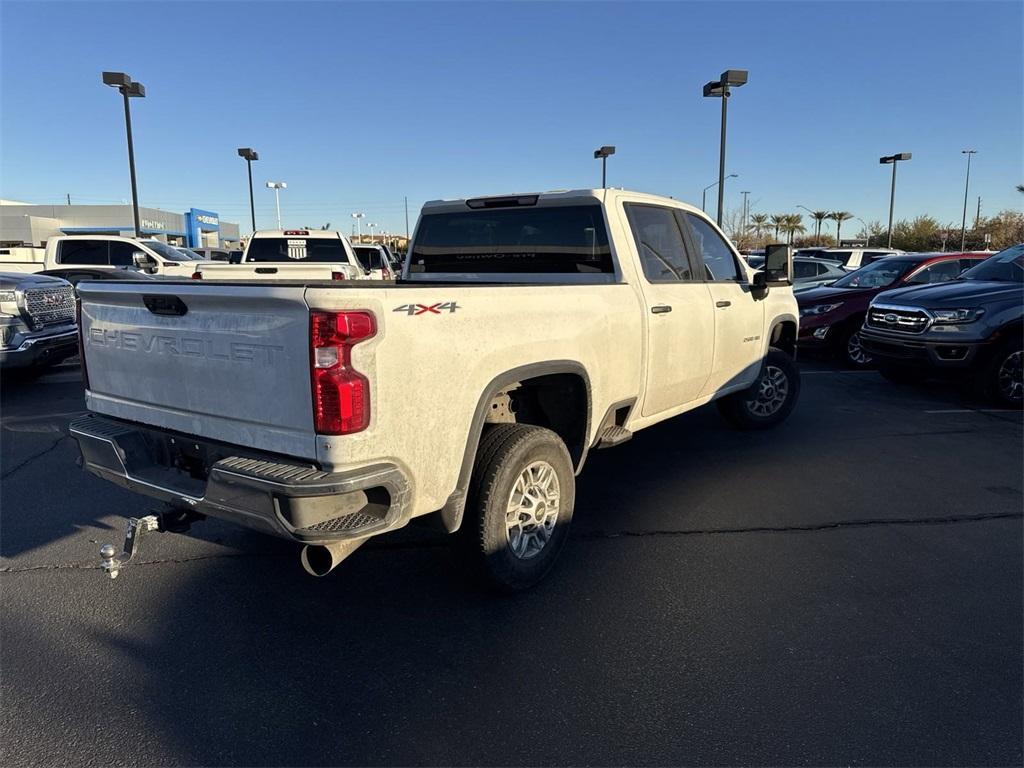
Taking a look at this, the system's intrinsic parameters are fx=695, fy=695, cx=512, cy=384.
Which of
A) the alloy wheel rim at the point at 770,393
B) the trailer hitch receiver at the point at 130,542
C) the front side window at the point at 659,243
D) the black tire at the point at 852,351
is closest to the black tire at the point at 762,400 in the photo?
the alloy wheel rim at the point at 770,393

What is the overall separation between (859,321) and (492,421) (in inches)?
342

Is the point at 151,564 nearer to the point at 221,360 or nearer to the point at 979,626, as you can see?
the point at 221,360

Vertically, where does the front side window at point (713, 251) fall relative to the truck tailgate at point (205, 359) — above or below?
above

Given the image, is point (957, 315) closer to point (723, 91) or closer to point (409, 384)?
point (409, 384)

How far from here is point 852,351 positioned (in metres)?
10.3

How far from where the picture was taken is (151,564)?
3.84 m

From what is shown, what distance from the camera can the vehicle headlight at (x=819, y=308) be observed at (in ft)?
34.3

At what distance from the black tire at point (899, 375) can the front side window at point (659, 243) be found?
4653 millimetres

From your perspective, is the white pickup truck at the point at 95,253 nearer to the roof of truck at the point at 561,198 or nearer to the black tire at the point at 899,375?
the roof of truck at the point at 561,198

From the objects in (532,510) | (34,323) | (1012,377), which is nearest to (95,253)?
(34,323)

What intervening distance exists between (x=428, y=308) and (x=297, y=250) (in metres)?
10.5

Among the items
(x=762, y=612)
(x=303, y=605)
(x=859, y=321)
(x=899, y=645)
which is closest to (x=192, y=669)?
(x=303, y=605)

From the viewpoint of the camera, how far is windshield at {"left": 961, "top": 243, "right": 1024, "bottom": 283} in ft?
26.7

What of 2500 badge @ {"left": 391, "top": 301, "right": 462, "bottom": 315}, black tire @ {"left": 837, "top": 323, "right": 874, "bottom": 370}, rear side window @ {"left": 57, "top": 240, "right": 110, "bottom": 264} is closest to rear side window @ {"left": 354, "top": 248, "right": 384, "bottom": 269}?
rear side window @ {"left": 57, "top": 240, "right": 110, "bottom": 264}
